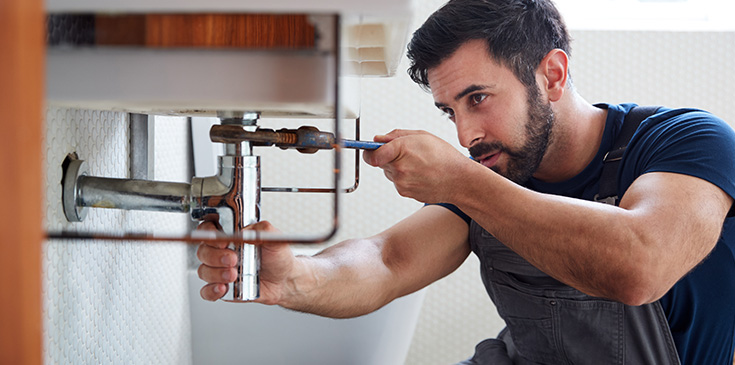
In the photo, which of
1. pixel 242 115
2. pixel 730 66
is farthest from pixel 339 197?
pixel 730 66

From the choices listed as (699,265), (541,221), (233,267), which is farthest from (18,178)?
(699,265)

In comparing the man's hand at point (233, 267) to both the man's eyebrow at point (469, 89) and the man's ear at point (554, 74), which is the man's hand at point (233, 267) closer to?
the man's eyebrow at point (469, 89)

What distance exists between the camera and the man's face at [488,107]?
0.97 metres

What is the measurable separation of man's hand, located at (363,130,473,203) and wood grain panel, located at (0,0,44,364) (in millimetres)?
384

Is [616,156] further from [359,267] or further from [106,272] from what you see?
[106,272]

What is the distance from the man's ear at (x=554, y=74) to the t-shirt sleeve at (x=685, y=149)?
172 millimetres

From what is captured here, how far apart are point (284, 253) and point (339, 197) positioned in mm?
398

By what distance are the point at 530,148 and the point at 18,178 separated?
2.80 ft

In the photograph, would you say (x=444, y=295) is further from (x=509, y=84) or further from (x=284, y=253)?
(x=284, y=253)

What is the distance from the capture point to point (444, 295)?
1662 millimetres

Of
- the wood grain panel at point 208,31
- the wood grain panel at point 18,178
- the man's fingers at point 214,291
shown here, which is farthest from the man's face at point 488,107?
the wood grain panel at point 18,178

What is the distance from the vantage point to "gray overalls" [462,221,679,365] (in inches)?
36.0

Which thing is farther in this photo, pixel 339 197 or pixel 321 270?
pixel 321 270

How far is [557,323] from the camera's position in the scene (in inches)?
39.0
